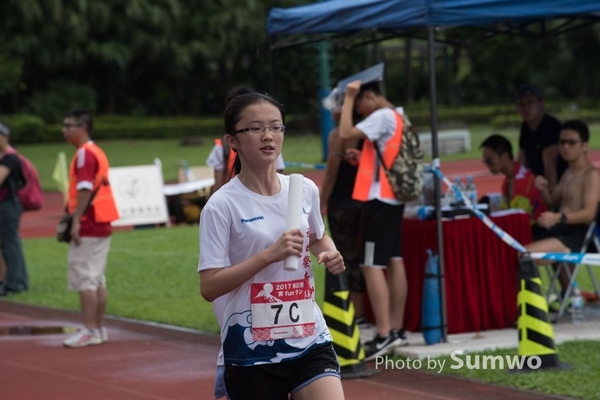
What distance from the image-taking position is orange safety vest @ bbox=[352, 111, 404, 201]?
861 centimetres

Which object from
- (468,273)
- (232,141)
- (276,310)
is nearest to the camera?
(276,310)

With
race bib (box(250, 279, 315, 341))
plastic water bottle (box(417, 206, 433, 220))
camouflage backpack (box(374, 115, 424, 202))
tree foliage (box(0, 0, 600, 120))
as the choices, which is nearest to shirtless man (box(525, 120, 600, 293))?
plastic water bottle (box(417, 206, 433, 220))

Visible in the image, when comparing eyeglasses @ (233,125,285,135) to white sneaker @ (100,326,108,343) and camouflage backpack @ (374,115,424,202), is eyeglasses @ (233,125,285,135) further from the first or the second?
white sneaker @ (100,326,108,343)

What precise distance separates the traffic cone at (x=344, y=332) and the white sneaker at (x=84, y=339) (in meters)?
2.49

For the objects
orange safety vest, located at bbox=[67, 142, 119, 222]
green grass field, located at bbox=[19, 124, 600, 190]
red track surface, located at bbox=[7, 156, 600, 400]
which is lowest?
red track surface, located at bbox=[7, 156, 600, 400]

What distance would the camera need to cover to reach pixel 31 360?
30.1 ft

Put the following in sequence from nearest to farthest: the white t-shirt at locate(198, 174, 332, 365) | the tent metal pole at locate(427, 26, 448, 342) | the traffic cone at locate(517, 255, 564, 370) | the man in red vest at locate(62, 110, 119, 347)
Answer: the white t-shirt at locate(198, 174, 332, 365)
the traffic cone at locate(517, 255, 564, 370)
the tent metal pole at locate(427, 26, 448, 342)
the man in red vest at locate(62, 110, 119, 347)

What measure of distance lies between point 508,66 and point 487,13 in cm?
5523

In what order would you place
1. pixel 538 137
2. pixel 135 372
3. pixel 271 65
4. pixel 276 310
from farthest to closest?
pixel 271 65, pixel 538 137, pixel 135 372, pixel 276 310

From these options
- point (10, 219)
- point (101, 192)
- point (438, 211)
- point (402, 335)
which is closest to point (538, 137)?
point (438, 211)

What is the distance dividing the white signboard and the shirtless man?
10.8 m

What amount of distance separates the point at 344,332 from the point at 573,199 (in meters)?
2.54

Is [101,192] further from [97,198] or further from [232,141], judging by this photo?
[232,141]

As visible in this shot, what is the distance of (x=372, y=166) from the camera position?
8.69 m
